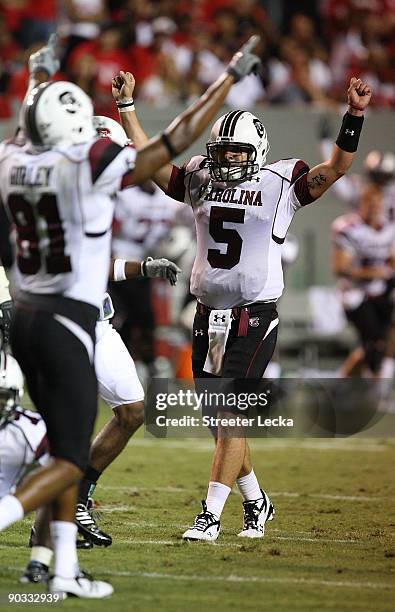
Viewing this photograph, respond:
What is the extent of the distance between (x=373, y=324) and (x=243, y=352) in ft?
15.4

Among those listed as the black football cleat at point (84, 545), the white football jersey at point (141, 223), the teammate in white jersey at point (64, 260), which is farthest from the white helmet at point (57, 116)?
the white football jersey at point (141, 223)

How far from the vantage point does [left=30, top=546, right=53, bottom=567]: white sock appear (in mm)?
4250

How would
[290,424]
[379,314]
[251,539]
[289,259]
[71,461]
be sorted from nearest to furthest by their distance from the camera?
1. [71,461]
2. [251,539]
3. [290,424]
4. [289,259]
5. [379,314]

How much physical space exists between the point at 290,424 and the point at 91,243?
4.46m

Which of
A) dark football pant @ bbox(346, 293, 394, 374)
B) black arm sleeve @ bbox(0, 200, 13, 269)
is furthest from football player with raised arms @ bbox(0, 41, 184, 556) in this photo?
dark football pant @ bbox(346, 293, 394, 374)

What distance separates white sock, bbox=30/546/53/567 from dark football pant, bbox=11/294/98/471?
38cm

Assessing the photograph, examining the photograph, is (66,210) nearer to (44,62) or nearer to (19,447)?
(44,62)

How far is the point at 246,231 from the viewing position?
5379mm

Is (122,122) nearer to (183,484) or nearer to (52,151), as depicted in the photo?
(52,151)

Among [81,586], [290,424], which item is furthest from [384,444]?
[81,586]

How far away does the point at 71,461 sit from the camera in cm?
406

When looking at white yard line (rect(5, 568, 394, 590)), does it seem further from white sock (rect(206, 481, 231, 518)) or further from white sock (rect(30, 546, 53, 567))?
white sock (rect(206, 481, 231, 518))

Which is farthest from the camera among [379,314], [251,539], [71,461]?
[379,314]

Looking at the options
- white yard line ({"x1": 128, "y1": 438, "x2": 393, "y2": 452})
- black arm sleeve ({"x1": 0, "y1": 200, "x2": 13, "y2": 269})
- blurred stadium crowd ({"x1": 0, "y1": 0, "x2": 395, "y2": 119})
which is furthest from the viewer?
blurred stadium crowd ({"x1": 0, "y1": 0, "x2": 395, "y2": 119})
